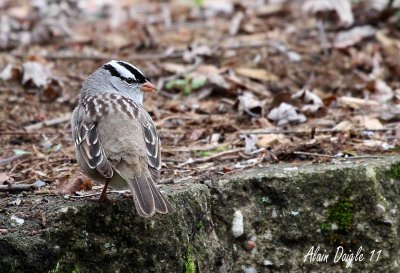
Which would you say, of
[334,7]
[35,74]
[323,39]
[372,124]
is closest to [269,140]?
[372,124]

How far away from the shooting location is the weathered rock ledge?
495 centimetres

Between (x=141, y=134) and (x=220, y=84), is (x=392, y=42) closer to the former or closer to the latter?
(x=220, y=84)

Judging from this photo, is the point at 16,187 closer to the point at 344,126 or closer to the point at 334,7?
the point at 344,126

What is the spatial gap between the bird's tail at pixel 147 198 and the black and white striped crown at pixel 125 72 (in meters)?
1.57

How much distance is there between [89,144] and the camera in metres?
5.13

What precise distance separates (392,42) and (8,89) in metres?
4.94

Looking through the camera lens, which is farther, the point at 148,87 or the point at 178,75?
the point at 178,75

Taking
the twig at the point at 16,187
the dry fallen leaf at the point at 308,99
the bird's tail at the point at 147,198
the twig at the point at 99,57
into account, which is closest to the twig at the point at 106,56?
the twig at the point at 99,57

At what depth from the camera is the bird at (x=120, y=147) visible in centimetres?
474

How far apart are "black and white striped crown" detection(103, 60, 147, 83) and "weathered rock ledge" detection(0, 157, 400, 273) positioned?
1.15 meters

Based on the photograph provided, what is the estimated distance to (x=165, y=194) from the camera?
514 cm

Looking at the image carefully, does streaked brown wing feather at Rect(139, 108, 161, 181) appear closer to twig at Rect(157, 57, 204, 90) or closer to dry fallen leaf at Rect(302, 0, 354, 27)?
twig at Rect(157, 57, 204, 90)

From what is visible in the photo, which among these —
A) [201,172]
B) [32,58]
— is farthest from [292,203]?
[32,58]

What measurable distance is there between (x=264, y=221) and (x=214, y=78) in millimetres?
2987
